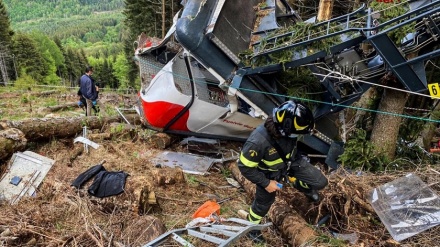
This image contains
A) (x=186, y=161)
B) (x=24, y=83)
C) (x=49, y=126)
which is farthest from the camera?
(x=24, y=83)

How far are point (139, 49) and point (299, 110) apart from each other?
13.6 ft

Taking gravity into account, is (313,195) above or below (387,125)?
below

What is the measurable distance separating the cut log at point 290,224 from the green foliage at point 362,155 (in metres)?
1.24

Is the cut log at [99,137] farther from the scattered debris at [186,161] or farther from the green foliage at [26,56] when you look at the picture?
the green foliage at [26,56]

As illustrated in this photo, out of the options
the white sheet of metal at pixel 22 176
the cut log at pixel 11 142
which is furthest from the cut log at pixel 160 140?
the cut log at pixel 11 142

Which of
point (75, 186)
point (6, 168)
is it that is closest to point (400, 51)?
point (75, 186)

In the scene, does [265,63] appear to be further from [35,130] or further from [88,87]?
[88,87]

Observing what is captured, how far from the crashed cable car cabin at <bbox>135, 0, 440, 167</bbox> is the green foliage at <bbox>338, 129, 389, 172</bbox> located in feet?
0.80

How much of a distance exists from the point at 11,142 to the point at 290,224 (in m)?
4.17

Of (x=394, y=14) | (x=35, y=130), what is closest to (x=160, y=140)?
(x=35, y=130)

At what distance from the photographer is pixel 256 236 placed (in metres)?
2.93

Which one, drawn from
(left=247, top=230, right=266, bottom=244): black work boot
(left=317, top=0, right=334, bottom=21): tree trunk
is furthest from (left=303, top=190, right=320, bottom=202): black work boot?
(left=317, top=0, right=334, bottom=21): tree trunk

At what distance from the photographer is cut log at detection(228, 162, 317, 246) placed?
2.81 metres

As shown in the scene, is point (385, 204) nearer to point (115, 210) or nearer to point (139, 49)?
point (115, 210)
